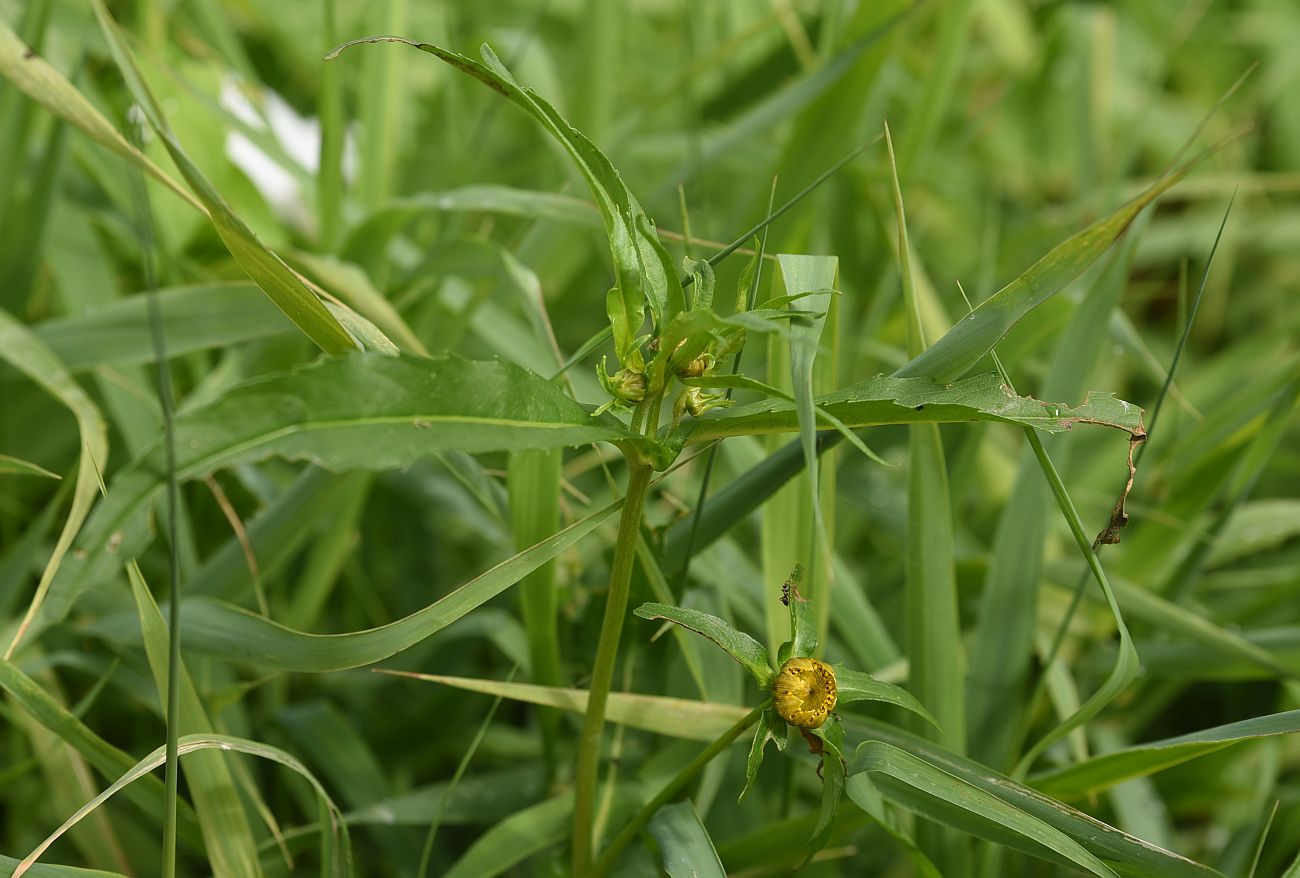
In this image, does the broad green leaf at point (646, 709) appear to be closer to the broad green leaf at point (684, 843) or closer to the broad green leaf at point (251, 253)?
the broad green leaf at point (684, 843)

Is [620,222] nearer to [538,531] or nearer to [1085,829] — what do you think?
[538,531]

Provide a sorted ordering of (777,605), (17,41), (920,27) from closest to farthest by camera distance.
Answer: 1. (17,41)
2. (777,605)
3. (920,27)

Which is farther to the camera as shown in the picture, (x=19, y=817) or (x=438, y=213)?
(x=438, y=213)

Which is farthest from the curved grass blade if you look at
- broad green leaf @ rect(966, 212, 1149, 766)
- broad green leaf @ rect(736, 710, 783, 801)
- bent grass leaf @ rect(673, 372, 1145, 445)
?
broad green leaf @ rect(966, 212, 1149, 766)

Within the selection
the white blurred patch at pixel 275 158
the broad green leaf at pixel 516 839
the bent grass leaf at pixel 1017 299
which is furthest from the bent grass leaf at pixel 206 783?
the white blurred patch at pixel 275 158

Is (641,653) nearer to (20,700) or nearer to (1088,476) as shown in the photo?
(20,700)

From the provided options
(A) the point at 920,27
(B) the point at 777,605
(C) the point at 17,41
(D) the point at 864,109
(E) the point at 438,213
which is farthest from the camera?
(A) the point at 920,27

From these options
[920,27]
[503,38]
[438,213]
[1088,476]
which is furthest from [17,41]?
[920,27]
